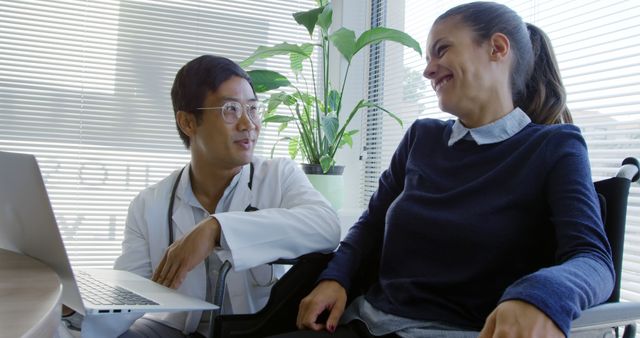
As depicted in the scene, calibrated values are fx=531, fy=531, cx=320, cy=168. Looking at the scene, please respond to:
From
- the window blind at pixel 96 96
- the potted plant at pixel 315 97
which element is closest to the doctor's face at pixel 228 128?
the potted plant at pixel 315 97

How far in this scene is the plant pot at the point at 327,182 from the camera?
102 inches

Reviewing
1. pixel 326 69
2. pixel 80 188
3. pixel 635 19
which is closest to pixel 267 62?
pixel 326 69

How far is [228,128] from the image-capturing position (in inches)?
65.3

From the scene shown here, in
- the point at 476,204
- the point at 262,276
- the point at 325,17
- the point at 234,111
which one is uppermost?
the point at 325,17

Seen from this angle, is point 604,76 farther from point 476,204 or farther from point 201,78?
point 201,78

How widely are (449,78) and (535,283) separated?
1.96 feet

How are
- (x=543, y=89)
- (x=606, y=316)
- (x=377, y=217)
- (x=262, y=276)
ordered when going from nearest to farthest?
(x=606, y=316)
(x=543, y=89)
(x=377, y=217)
(x=262, y=276)

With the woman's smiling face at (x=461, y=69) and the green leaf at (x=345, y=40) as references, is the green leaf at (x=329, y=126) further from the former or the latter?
the woman's smiling face at (x=461, y=69)

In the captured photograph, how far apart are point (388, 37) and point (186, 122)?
110 centimetres

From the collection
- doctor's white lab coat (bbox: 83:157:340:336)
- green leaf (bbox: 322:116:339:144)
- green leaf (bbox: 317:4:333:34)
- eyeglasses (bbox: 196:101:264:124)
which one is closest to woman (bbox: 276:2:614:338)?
doctor's white lab coat (bbox: 83:157:340:336)

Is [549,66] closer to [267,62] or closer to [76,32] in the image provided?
[267,62]

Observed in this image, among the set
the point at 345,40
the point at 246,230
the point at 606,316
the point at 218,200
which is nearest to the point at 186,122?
the point at 218,200

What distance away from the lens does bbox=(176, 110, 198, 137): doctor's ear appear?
174 centimetres

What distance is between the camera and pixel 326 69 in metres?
2.84
